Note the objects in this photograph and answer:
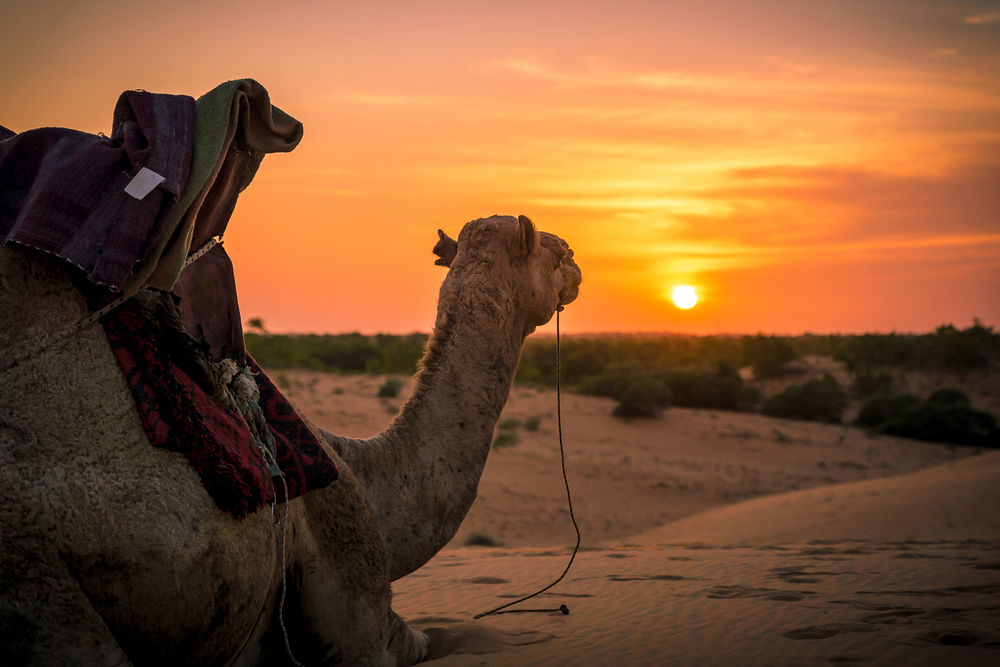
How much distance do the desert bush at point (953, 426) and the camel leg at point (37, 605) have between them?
2709 cm

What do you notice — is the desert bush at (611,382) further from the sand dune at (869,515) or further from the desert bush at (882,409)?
the sand dune at (869,515)

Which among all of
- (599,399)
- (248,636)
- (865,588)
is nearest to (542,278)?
(248,636)

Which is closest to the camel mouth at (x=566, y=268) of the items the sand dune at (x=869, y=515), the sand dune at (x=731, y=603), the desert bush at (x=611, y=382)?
the sand dune at (x=731, y=603)

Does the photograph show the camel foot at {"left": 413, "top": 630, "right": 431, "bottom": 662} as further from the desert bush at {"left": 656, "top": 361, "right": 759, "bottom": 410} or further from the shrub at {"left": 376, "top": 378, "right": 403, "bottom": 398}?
the desert bush at {"left": 656, "top": 361, "right": 759, "bottom": 410}

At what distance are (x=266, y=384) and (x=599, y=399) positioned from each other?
101 feet

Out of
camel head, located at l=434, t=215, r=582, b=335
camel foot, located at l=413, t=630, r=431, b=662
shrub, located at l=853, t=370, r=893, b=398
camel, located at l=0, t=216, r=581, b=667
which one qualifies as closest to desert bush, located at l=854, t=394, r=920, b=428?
shrub, located at l=853, t=370, r=893, b=398

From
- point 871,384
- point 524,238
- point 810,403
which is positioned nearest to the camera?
point 524,238

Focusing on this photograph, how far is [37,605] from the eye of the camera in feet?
7.20

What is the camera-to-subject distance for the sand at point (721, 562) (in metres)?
4.93

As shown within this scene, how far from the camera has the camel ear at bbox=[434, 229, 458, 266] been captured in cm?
471

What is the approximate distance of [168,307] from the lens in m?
2.76

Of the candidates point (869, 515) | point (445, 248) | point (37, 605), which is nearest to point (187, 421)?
point (37, 605)

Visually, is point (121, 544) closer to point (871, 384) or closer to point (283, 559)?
point (283, 559)

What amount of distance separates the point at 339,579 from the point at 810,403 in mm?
30335
